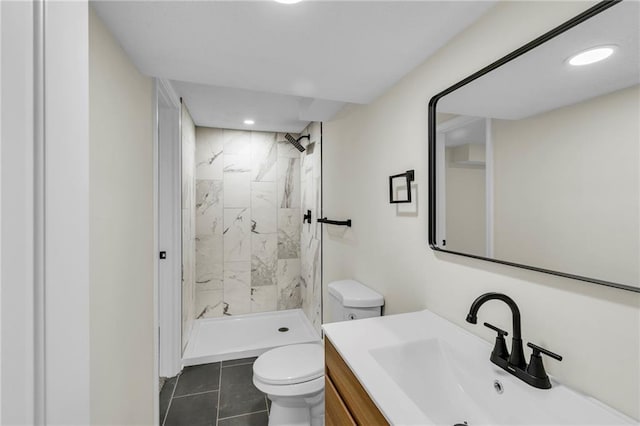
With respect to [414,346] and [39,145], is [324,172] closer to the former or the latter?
[414,346]

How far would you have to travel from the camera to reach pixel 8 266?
367 mm

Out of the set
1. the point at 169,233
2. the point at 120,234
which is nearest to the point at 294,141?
the point at 169,233

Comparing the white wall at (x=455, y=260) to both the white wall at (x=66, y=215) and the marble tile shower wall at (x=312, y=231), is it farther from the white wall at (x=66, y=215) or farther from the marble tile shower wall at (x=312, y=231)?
the white wall at (x=66, y=215)

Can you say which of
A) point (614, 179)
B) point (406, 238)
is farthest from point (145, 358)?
point (614, 179)

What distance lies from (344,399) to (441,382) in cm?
36

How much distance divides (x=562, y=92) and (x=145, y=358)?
6.92 ft

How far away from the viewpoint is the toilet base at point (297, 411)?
1649 mm

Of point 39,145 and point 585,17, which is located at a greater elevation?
point 585,17

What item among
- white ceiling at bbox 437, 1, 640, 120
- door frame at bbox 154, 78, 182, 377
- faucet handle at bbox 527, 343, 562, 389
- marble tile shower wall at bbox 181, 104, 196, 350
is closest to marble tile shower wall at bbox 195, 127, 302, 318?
marble tile shower wall at bbox 181, 104, 196, 350

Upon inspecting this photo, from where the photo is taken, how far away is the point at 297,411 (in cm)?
168

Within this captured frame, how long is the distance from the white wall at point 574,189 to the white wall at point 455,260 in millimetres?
80

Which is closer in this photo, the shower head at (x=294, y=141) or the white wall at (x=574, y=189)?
the white wall at (x=574, y=189)

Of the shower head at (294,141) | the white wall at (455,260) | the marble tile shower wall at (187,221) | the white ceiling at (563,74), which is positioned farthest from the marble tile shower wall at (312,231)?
the white ceiling at (563,74)

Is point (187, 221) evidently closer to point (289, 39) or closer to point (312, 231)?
point (312, 231)
